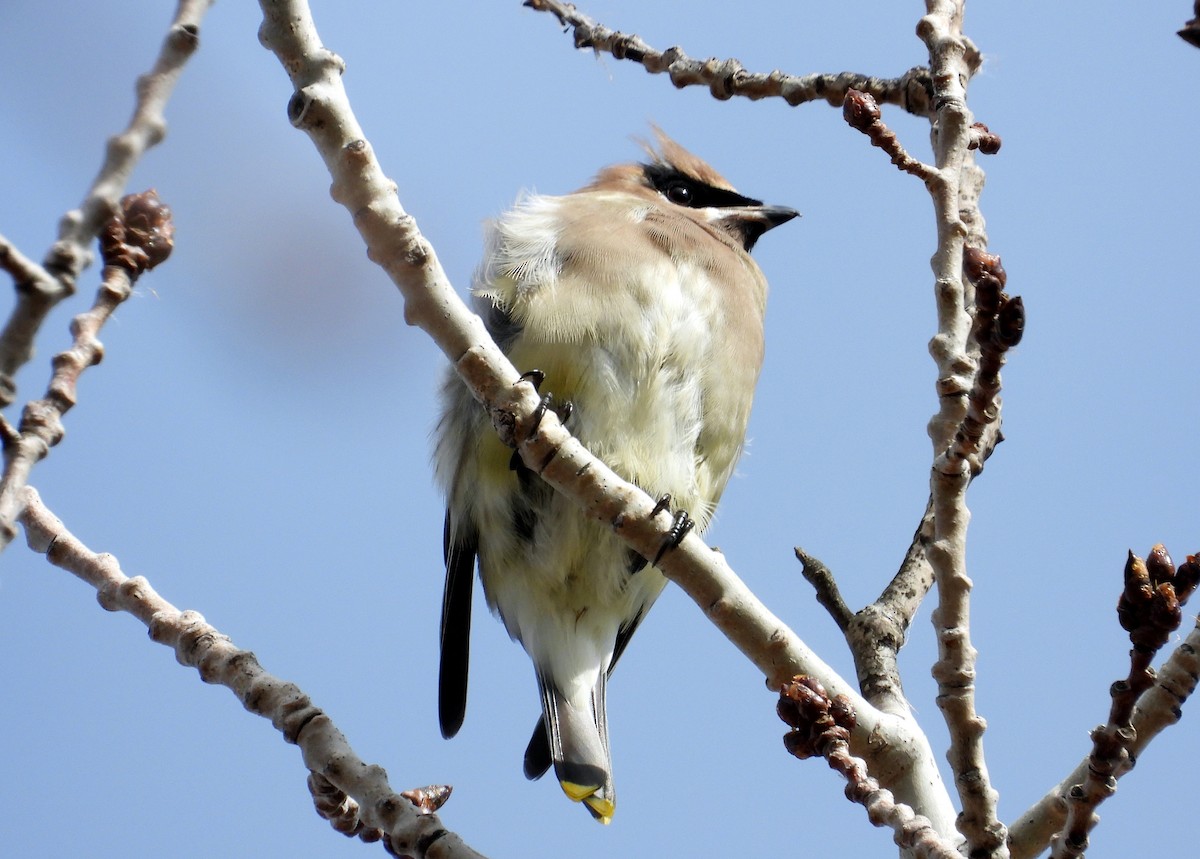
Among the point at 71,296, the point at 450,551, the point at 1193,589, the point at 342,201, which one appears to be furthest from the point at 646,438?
the point at 71,296

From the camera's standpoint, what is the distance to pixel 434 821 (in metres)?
2.61

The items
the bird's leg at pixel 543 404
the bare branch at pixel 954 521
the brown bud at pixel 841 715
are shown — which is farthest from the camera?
the bird's leg at pixel 543 404

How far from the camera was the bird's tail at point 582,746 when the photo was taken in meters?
3.90

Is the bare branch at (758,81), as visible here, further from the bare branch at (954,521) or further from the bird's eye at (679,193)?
the bird's eye at (679,193)

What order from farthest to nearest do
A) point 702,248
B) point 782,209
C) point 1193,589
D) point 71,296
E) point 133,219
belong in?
point 782,209, point 702,248, point 1193,589, point 133,219, point 71,296

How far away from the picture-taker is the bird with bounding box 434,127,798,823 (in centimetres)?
396

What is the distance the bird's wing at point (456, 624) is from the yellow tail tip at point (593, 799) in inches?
19.9

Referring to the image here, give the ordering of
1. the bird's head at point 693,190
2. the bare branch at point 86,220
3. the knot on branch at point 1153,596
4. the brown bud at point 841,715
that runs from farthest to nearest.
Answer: the bird's head at point 693,190 → the brown bud at point 841,715 → the knot on branch at point 1153,596 → the bare branch at point 86,220

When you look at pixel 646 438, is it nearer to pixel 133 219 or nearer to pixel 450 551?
pixel 450 551

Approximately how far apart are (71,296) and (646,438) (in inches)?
103

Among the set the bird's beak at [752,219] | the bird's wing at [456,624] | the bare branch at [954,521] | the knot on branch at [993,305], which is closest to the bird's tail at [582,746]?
the bird's wing at [456,624]

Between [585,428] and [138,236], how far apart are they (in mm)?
2157

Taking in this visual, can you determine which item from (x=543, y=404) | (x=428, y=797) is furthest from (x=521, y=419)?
(x=428, y=797)

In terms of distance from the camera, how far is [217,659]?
9.12ft
